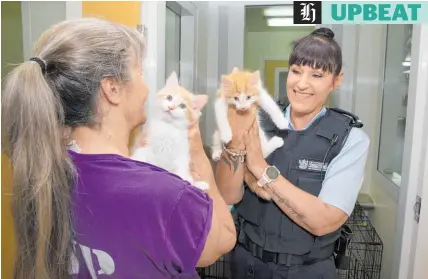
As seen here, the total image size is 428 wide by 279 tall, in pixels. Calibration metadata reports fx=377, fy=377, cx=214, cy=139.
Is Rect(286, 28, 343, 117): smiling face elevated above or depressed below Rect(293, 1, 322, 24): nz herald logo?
below

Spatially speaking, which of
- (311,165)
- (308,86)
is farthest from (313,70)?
(311,165)

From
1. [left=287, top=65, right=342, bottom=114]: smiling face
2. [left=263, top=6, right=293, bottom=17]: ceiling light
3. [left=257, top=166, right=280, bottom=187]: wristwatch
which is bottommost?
[left=257, top=166, right=280, bottom=187]: wristwatch

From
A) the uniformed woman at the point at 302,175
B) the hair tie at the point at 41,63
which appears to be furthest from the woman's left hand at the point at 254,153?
the hair tie at the point at 41,63

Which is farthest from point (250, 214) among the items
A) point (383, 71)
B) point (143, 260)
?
point (383, 71)

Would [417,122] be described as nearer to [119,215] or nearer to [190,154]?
[190,154]

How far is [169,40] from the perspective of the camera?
74.3 inches

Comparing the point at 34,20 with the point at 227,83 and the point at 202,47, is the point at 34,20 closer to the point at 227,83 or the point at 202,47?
the point at 202,47

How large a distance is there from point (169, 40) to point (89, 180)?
1.34 meters

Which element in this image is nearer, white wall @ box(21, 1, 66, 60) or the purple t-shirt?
the purple t-shirt

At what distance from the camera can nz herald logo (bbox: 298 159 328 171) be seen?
3.45 feet

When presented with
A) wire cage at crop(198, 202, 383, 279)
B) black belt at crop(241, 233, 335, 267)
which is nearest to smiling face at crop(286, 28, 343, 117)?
black belt at crop(241, 233, 335, 267)

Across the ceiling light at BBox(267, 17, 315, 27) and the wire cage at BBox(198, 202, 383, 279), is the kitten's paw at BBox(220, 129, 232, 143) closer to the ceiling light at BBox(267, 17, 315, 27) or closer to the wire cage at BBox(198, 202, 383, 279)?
the wire cage at BBox(198, 202, 383, 279)

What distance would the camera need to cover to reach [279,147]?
109 centimetres

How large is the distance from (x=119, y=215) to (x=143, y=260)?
0.10 m
